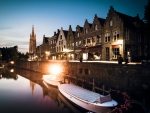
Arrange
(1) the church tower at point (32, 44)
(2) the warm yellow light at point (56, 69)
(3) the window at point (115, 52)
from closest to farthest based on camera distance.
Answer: (3) the window at point (115, 52) → (2) the warm yellow light at point (56, 69) → (1) the church tower at point (32, 44)

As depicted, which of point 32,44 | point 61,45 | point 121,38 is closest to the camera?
point 121,38

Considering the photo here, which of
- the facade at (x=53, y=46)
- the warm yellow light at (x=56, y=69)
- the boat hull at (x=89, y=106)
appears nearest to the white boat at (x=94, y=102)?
the boat hull at (x=89, y=106)

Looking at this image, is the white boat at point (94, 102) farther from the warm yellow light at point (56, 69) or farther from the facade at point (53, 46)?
the facade at point (53, 46)

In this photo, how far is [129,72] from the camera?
15023 millimetres

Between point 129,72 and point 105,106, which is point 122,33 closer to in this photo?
point 129,72

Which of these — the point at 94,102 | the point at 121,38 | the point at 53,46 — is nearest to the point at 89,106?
the point at 94,102

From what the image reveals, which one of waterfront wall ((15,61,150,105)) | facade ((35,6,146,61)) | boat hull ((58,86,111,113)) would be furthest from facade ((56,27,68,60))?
boat hull ((58,86,111,113))

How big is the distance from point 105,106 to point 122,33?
680 inches

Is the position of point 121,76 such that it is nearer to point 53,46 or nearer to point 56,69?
point 56,69

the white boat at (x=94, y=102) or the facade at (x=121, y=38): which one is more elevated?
the facade at (x=121, y=38)

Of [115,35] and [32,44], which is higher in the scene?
[32,44]

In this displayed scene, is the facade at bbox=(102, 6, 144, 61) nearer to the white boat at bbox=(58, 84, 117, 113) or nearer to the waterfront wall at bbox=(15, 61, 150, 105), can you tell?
the waterfront wall at bbox=(15, 61, 150, 105)

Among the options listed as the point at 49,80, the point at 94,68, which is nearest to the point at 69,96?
the point at 94,68

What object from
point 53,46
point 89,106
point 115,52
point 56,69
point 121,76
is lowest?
point 89,106
